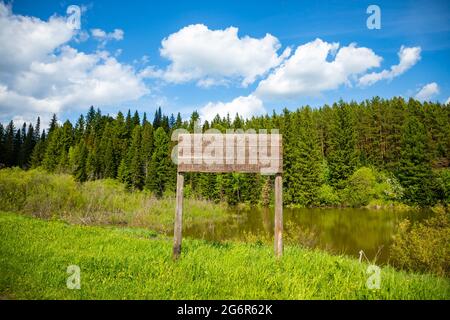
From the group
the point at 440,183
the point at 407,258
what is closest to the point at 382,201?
the point at 440,183

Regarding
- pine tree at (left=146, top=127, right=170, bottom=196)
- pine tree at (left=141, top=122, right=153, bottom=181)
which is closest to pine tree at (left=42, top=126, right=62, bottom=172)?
pine tree at (left=141, top=122, right=153, bottom=181)

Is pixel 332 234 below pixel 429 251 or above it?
below

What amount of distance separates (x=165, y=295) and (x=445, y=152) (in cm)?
6906

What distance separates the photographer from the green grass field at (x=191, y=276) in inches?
242

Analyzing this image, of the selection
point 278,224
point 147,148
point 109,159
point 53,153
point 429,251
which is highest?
point 147,148

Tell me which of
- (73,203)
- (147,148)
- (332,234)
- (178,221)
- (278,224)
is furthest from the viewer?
(147,148)

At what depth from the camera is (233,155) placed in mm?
8625

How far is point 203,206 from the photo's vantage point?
40969 millimetres

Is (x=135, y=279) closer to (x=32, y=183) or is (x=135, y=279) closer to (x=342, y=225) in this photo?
(x=32, y=183)

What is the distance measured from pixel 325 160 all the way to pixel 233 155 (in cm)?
A: 6548

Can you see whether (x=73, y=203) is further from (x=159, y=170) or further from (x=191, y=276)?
(x=159, y=170)

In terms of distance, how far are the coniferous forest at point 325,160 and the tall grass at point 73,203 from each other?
72.1 ft

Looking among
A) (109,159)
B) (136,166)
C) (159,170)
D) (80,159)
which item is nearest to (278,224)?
(159,170)

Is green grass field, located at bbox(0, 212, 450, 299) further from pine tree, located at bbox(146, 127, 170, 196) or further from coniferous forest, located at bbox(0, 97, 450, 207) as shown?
pine tree, located at bbox(146, 127, 170, 196)
